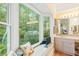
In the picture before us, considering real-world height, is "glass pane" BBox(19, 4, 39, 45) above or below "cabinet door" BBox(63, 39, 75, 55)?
above

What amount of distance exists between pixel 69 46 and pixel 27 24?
0.64 m

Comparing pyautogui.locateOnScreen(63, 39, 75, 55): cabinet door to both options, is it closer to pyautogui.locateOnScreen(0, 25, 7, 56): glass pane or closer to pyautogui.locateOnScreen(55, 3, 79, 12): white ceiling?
pyautogui.locateOnScreen(55, 3, 79, 12): white ceiling

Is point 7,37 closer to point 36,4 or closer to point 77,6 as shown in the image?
point 36,4

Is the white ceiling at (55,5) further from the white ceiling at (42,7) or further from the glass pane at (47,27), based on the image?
the glass pane at (47,27)

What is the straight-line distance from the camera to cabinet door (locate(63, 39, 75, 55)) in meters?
1.83

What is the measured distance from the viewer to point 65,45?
6.14ft

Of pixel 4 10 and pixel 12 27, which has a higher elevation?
pixel 4 10

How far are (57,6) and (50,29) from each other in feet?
1.06

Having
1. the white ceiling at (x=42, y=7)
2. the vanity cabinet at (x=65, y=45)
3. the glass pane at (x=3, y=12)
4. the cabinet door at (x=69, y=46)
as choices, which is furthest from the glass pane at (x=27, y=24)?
the cabinet door at (x=69, y=46)

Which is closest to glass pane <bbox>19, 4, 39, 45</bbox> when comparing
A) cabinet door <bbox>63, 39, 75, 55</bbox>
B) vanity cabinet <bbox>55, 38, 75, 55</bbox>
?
vanity cabinet <bbox>55, 38, 75, 55</bbox>

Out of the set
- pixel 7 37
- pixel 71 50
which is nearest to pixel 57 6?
pixel 71 50

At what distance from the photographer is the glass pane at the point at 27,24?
6.05 feet

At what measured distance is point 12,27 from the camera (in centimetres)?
184

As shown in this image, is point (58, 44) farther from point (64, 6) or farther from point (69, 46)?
point (64, 6)
